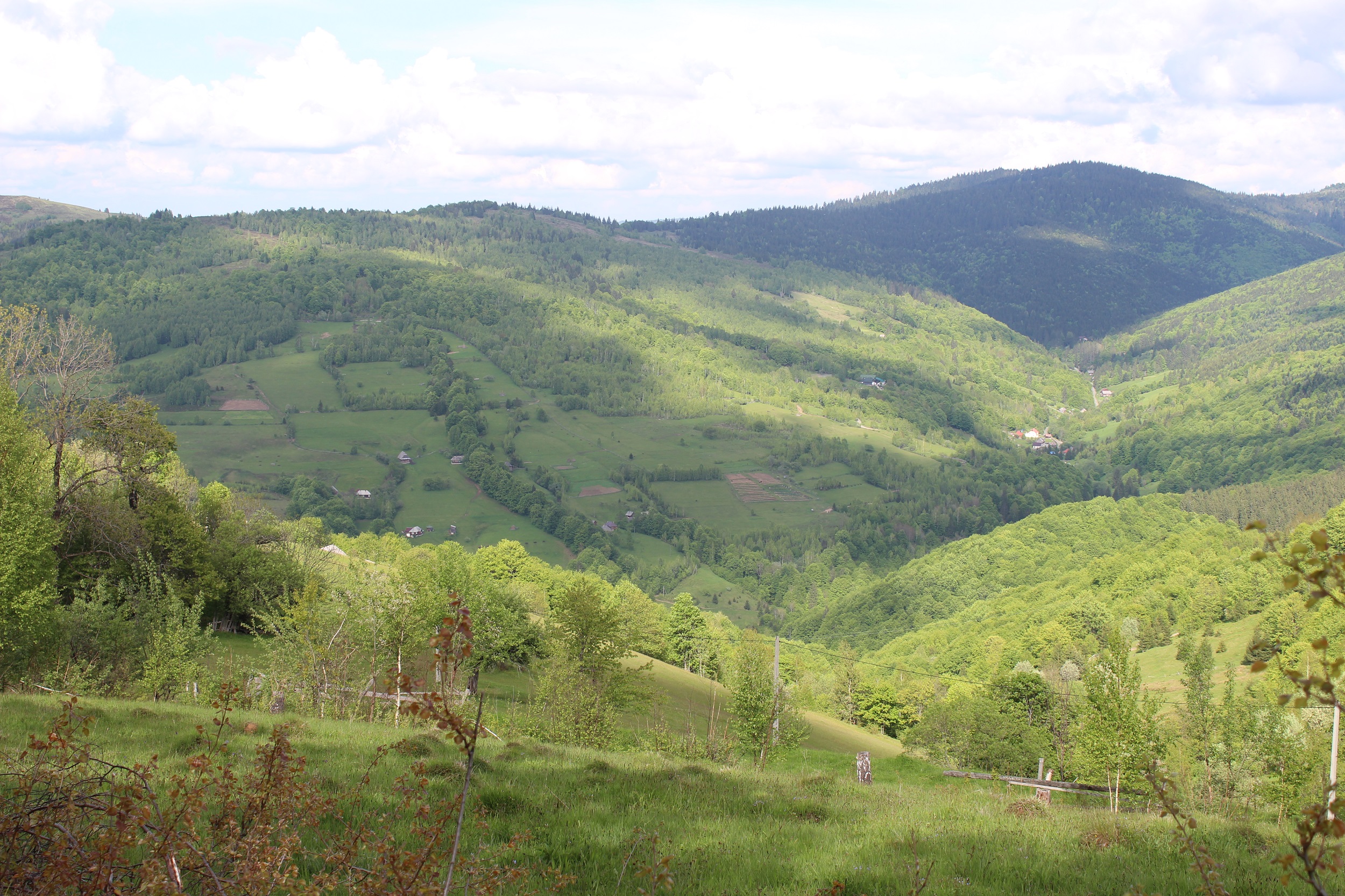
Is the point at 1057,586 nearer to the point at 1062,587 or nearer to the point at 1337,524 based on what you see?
the point at 1062,587

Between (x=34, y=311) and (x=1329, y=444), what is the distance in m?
239

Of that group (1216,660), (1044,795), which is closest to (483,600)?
(1044,795)

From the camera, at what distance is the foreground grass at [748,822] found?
26.3 ft

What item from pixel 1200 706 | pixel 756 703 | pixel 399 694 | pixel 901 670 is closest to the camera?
pixel 399 694

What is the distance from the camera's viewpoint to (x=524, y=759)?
1279 centimetres

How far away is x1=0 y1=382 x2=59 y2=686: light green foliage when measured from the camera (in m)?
23.0

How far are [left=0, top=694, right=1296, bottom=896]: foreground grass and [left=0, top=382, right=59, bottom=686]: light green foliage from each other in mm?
11588

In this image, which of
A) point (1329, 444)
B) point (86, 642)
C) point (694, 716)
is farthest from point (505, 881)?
point (1329, 444)

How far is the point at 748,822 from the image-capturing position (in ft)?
32.2

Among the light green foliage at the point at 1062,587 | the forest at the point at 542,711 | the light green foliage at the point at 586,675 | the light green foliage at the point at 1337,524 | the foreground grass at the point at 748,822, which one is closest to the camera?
the forest at the point at 542,711

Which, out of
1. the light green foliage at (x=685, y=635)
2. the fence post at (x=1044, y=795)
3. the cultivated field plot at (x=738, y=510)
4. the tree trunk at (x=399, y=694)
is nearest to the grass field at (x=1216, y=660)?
the light green foliage at (x=685, y=635)

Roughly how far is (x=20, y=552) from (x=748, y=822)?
2328 cm

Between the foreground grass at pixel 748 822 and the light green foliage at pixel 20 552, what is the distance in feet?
38.0

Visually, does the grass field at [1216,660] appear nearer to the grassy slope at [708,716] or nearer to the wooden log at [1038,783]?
the grassy slope at [708,716]
